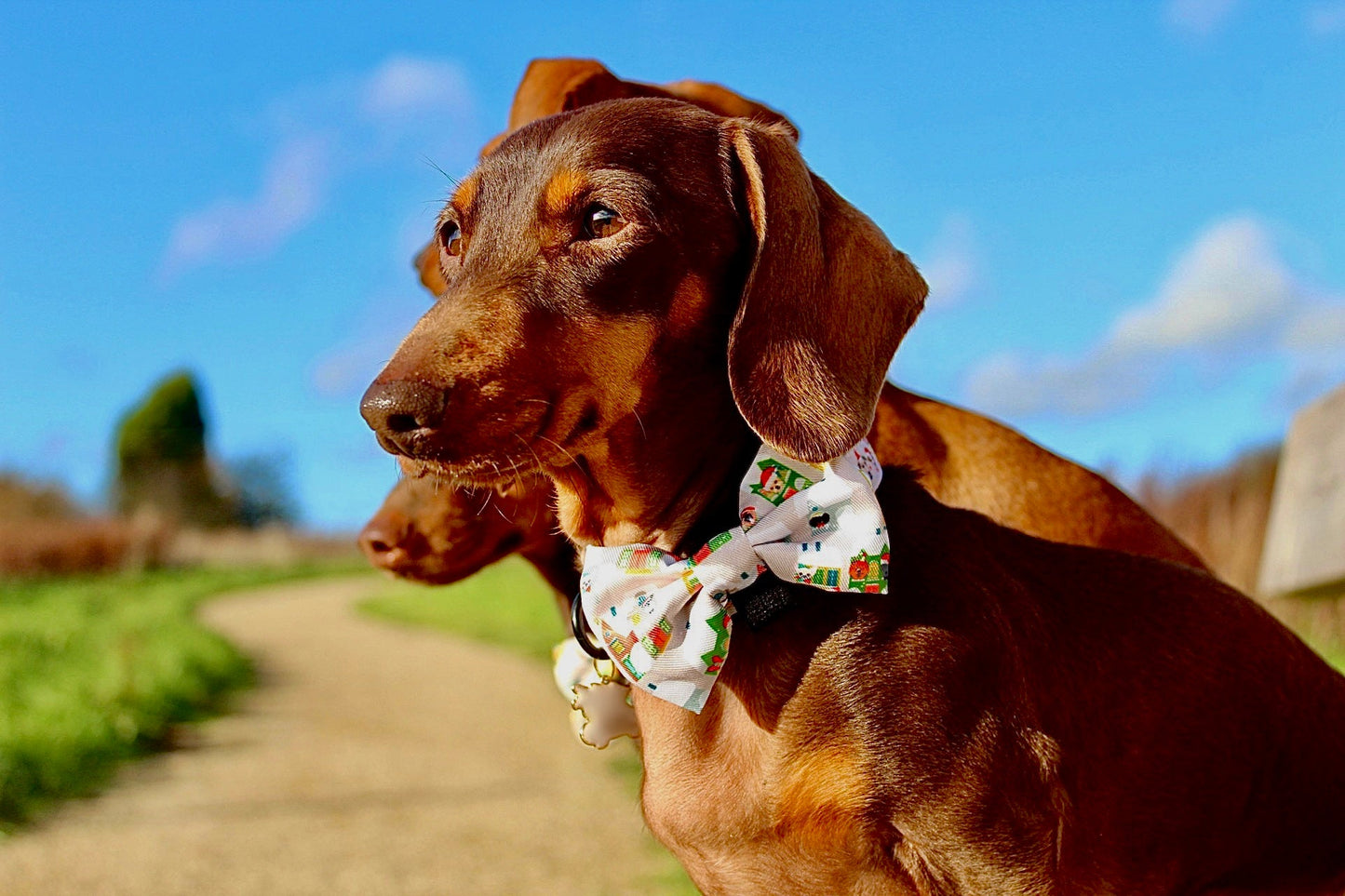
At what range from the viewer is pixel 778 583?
227 centimetres

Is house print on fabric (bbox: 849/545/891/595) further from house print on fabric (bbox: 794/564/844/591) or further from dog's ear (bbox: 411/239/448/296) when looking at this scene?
dog's ear (bbox: 411/239/448/296)

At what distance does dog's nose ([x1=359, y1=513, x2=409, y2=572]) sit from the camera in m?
3.23

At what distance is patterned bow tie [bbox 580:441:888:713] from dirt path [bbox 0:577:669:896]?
4.03 m

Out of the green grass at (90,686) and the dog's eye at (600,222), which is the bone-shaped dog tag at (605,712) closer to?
the dog's eye at (600,222)

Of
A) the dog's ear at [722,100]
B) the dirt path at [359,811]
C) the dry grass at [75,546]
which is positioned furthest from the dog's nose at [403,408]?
the dry grass at [75,546]

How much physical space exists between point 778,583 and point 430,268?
1.50 metres

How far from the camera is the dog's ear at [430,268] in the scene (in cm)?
323

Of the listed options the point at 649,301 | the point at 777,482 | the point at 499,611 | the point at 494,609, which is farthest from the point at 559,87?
the point at 494,609

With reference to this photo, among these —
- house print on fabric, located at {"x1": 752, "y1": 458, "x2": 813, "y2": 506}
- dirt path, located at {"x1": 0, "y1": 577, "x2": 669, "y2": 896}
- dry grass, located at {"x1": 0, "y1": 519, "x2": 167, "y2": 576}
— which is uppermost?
dry grass, located at {"x1": 0, "y1": 519, "x2": 167, "y2": 576}

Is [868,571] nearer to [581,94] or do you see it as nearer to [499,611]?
[581,94]

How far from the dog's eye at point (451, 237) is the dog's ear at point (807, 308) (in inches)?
22.3

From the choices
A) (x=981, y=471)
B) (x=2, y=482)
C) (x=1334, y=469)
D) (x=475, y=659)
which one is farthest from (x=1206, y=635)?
(x=2, y=482)

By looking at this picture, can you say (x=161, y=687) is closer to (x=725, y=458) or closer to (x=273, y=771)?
(x=273, y=771)

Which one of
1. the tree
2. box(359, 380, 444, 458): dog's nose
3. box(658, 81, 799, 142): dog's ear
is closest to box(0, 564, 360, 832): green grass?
box(658, 81, 799, 142): dog's ear
